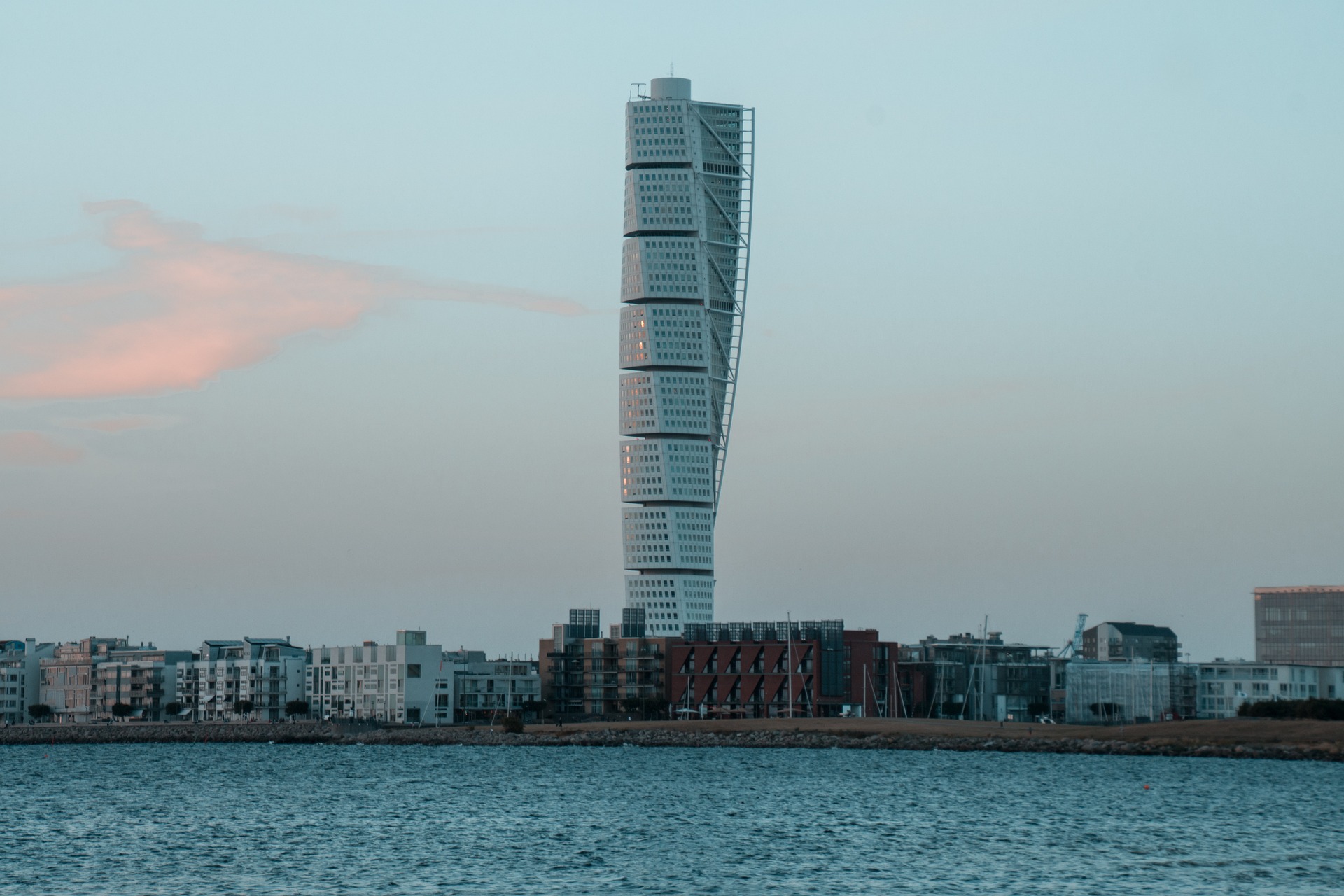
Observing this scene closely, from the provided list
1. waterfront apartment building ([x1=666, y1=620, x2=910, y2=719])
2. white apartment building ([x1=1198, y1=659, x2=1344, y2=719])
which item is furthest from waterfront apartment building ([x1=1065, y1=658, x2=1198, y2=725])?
waterfront apartment building ([x1=666, y1=620, x2=910, y2=719])

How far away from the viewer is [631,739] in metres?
165

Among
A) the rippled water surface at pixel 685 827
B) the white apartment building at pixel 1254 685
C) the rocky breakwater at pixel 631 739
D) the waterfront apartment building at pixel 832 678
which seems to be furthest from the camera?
the waterfront apartment building at pixel 832 678

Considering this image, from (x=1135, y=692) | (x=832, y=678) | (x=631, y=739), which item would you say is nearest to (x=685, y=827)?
(x=631, y=739)

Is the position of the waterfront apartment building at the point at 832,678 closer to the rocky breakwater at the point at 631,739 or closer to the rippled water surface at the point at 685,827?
the rocky breakwater at the point at 631,739

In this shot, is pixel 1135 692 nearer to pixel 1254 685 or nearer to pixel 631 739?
pixel 1254 685

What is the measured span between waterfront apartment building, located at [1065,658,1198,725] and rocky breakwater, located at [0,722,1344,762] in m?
43.1

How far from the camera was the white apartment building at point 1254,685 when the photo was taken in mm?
188375

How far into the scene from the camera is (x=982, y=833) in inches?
3115

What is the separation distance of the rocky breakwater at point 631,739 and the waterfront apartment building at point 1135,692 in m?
43.1

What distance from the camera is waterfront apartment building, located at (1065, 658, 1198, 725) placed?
191 m

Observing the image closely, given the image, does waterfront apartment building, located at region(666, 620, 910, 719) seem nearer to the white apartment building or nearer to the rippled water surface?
the white apartment building

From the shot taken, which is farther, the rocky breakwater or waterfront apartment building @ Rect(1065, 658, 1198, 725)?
waterfront apartment building @ Rect(1065, 658, 1198, 725)

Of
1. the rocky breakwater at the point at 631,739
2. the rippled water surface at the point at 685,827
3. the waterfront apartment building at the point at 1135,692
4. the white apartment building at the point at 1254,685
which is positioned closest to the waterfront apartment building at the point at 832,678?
the waterfront apartment building at the point at 1135,692

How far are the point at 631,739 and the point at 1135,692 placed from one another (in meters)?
56.7
